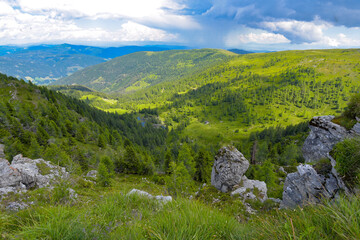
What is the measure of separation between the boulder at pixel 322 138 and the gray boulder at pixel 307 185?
3104 mm

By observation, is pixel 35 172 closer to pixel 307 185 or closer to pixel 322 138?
pixel 307 185

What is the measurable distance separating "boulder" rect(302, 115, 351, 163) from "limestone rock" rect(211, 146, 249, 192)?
15.5 meters

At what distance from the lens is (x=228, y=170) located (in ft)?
105

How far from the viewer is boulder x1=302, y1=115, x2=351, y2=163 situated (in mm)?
14023

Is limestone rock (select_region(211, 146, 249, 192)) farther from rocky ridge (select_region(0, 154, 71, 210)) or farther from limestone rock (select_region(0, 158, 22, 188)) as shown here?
limestone rock (select_region(0, 158, 22, 188))

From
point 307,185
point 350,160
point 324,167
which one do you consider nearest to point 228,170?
point 307,185

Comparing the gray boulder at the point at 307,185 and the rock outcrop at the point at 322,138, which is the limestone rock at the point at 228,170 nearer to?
the rock outcrop at the point at 322,138

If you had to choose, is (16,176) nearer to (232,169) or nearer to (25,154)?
(25,154)

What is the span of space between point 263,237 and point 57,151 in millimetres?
48943

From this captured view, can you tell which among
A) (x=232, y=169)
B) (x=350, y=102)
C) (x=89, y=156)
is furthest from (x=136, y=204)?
(x=89, y=156)

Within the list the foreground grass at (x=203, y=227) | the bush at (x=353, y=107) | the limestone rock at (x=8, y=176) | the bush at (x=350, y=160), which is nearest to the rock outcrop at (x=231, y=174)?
the bush at (x=353, y=107)

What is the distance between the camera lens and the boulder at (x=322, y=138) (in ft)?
46.0

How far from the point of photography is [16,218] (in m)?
3.34

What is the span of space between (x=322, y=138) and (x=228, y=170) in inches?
738
